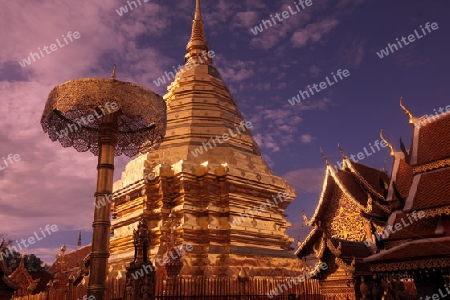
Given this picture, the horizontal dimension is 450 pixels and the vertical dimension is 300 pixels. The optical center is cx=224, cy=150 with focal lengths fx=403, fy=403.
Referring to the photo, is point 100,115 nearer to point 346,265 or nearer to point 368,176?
point 346,265

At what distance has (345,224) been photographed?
54.5 ft

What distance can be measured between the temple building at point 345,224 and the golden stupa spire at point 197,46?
7230mm

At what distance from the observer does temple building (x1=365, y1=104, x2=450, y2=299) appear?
8.98 m

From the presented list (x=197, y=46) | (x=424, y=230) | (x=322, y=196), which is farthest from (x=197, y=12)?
(x=424, y=230)

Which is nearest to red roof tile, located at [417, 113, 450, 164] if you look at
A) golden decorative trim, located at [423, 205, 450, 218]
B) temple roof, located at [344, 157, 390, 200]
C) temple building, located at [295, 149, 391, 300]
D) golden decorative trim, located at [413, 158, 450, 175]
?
golden decorative trim, located at [413, 158, 450, 175]

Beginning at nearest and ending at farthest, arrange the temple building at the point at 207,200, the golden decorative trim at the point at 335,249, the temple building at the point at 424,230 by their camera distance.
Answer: the temple building at the point at 424,230
the temple building at the point at 207,200
the golden decorative trim at the point at 335,249

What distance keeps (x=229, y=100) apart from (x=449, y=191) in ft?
30.8

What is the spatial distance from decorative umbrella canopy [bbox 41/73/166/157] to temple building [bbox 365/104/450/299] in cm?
620

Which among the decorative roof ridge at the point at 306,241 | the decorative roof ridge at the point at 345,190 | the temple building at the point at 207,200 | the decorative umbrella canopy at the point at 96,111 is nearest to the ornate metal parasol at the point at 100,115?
the decorative umbrella canopy at the point at 96,111

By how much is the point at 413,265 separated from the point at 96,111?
7.55m

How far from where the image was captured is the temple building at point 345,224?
12188 millimetres

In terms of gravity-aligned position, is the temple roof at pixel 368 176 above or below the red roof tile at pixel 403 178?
above

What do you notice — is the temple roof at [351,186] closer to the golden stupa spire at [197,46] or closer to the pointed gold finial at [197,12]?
the golden stupa spire at [197,46]

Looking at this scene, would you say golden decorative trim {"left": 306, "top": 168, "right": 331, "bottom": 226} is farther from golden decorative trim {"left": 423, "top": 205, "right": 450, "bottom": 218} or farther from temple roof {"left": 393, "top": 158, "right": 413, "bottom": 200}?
golden decorative trim {"left": 423, "top": 205, "right": 450, "bottom": 218}
